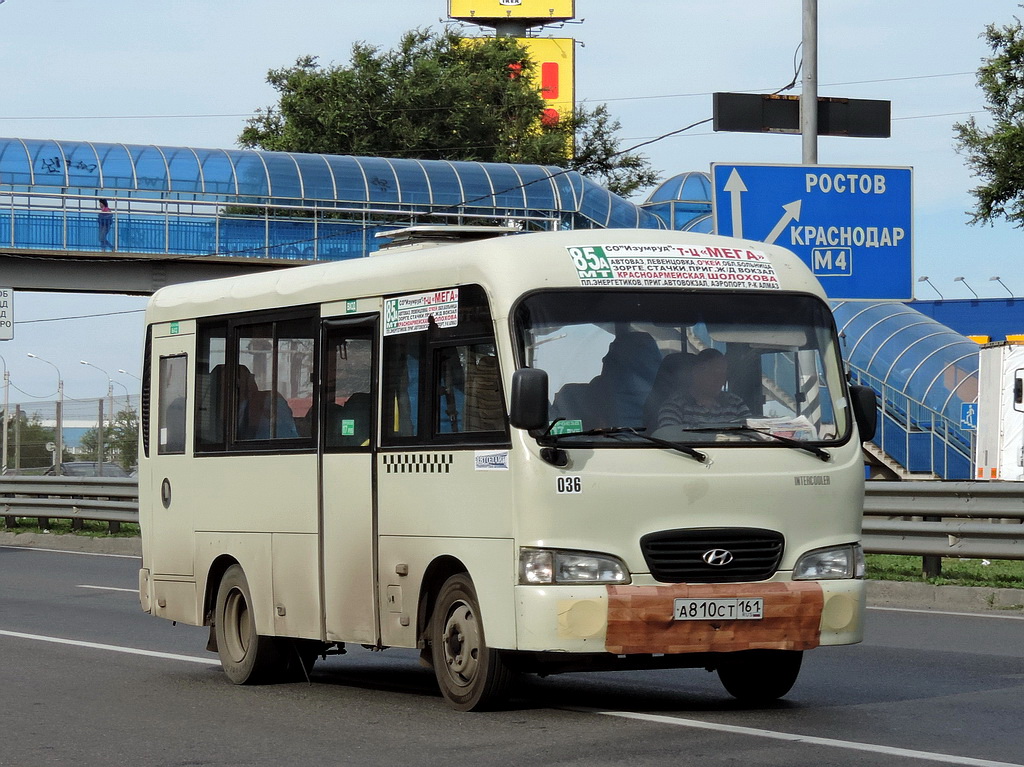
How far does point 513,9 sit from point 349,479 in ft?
298

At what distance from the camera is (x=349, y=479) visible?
1038cm

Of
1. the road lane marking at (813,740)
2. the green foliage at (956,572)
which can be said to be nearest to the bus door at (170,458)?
the road lane marking at (813,740)

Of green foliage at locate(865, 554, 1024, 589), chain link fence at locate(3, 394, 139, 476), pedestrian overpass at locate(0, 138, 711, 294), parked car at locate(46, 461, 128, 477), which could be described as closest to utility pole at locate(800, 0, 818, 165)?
green foliage at locate(865, 554, 1024, 589)

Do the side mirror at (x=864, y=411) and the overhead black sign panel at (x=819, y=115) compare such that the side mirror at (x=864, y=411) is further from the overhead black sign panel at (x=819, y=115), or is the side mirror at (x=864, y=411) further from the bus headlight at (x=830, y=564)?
the overhead black sign panel at (x=819, y=115)

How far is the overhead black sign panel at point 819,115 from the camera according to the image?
19.5 meters

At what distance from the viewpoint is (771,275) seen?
962cm

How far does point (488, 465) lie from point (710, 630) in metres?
1.39

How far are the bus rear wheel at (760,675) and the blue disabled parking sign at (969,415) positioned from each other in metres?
30.3

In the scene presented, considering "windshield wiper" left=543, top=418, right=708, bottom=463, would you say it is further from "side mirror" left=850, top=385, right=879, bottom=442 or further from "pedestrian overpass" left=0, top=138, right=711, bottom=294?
"pedestrian overpass" left=0, top=138, right=711, bottom=294

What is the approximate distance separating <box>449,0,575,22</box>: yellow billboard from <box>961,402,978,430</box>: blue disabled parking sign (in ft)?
207

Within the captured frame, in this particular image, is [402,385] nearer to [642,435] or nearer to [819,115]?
[642,435]

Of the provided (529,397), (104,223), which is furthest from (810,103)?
(104,223)

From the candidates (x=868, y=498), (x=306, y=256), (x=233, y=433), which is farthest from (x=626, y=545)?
(x=306, y=256)

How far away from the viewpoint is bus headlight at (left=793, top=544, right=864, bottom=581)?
9.08 m
